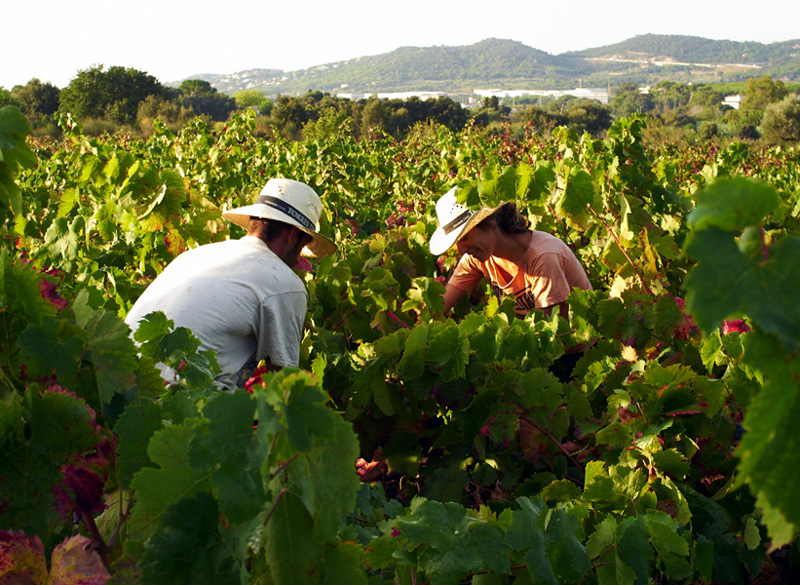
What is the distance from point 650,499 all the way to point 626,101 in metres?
143

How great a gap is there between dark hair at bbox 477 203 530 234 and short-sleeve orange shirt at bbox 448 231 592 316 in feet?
0.34

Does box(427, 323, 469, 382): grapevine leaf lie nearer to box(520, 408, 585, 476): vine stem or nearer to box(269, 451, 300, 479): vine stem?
box(520, 408, 585, 476): vine stem

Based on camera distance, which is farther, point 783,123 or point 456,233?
point 783,123

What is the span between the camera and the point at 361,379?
7.40ft

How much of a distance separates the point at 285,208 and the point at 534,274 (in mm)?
1325

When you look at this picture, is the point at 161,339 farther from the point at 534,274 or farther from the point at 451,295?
the point at 451,295

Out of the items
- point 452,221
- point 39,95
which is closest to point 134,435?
point 452,221

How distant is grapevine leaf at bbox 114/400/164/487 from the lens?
97 centimetres

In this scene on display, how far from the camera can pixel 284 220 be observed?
2.87 metres

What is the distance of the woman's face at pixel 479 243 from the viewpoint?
3.31 metres

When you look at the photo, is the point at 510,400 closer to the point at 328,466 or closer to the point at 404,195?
the point at 328,466

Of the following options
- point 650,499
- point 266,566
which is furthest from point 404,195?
point 266,566

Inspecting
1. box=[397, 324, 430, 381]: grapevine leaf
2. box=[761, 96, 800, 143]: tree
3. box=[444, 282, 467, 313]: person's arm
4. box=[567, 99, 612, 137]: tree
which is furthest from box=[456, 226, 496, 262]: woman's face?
box=[567, 99, 612, 137]: tree

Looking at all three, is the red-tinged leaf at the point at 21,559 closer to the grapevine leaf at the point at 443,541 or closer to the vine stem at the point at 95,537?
the vine stem at the point at 95,537
